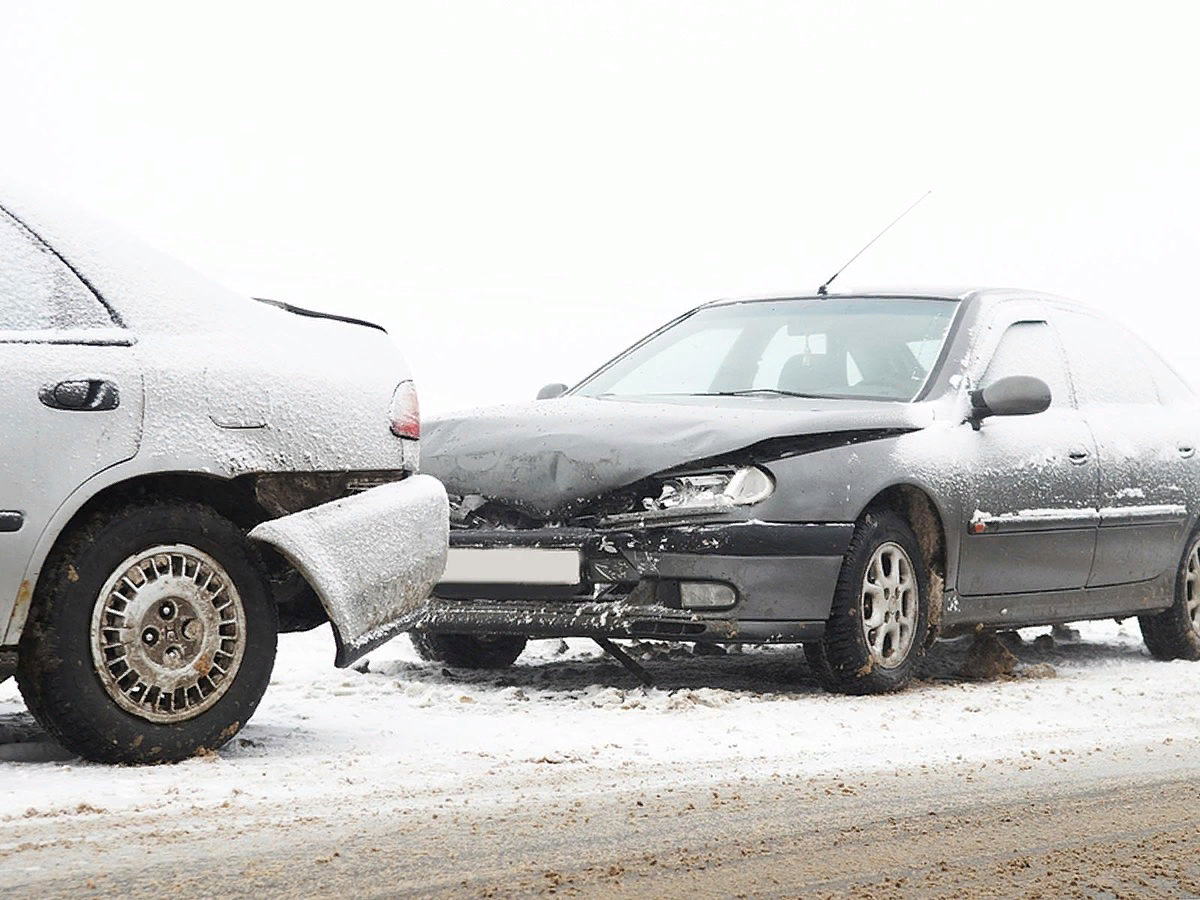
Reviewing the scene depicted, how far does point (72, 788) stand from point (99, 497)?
0.85 meters

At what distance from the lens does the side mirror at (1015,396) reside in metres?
7.68

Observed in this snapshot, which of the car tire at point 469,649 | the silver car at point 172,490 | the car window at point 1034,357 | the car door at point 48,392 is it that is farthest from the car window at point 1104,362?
the car door at point 48,392

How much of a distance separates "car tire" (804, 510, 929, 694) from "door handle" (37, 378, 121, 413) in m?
2.90

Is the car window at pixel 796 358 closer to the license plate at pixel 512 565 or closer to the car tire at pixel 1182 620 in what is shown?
the license plate at pixel 512 565

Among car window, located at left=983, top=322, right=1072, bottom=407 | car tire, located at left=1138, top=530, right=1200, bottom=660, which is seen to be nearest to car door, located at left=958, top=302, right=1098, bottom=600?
car window, located at left=983, top=322, right=1072, bottom=407

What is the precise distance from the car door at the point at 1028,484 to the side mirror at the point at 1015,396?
0.16 meters

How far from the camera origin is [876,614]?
23.5 feet

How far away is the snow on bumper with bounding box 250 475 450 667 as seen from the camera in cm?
556

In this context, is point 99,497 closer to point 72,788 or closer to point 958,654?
point 72,788

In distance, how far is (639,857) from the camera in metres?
4.23

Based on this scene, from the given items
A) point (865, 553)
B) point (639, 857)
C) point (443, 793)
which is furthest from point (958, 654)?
point (639, 857)

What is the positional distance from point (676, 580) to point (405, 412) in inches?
55.4

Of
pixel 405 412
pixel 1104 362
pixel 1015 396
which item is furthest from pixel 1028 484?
pixel 405 412

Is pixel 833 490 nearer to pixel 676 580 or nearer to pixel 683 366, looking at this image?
pixel 676 580
